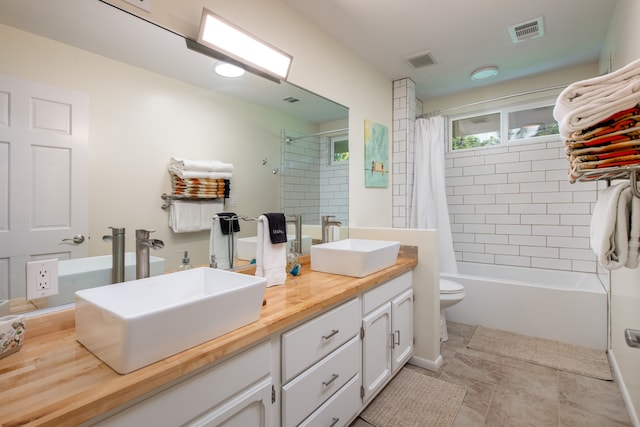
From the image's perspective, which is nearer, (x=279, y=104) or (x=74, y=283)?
(x=74, y=283)

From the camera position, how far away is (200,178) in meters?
1.48

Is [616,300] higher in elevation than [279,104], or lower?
lower

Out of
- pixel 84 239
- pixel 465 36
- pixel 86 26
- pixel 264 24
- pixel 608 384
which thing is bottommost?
pixel 608 384

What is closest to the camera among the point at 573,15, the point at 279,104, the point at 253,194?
the point at 253,194

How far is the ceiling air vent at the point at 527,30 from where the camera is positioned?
85.5 inches

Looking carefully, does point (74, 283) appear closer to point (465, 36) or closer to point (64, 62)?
point (64, 62)

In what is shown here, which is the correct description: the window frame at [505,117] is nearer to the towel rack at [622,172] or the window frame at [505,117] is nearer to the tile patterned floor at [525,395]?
the tile patterned floor at [525,395]

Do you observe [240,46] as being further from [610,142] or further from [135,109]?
[610,142]

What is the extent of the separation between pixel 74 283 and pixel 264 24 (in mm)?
1613

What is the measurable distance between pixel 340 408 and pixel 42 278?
4.30 ft

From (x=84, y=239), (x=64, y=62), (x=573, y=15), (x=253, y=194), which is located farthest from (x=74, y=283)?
(x=573, y=15)

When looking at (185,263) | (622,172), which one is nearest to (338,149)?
(185,263)

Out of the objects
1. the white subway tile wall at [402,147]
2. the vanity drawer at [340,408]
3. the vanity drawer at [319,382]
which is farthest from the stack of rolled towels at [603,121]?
the white subway tile wall at [402,147]

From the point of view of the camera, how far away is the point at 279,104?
190 cm
